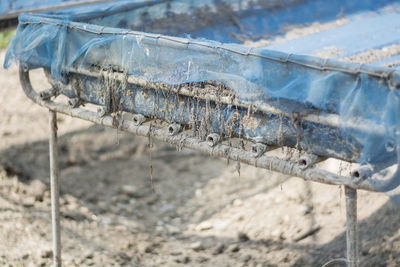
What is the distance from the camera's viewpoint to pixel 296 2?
225 inches

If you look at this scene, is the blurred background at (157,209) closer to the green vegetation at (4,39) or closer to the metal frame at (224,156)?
the metal frame at (224,156)

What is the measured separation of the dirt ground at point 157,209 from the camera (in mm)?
4547

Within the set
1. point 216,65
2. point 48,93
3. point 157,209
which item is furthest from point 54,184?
point 157,209

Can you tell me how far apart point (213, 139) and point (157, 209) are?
2.61 m

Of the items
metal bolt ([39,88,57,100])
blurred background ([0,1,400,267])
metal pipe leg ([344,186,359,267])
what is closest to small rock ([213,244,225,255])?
blurred background ([0,1,400,267])

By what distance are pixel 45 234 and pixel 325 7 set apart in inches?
123

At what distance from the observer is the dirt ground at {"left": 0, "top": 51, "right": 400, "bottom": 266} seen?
455cm

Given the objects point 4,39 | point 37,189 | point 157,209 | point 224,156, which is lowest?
point 157,209

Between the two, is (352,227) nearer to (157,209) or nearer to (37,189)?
(157,209)

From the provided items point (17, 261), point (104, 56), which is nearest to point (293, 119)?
point (104, 56)

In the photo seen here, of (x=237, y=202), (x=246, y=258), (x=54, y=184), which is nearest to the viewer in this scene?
(x=54, y=184)

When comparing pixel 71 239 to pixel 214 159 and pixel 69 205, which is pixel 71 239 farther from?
pixel 214 159

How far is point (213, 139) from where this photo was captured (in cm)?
315

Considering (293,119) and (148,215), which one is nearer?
(293,119)
